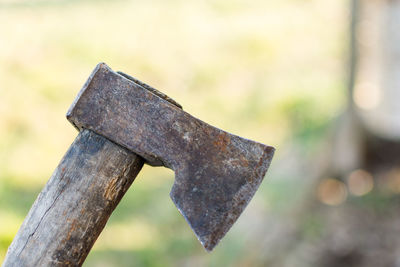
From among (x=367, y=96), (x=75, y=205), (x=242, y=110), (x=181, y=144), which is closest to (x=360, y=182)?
(x=367, y=96)

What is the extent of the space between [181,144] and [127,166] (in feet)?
0.48

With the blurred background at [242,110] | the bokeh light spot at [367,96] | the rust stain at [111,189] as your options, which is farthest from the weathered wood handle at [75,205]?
the bokeh light spot at [367,96]

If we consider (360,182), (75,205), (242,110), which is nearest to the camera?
(75,205)

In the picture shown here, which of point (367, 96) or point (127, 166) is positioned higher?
point (367, 96)

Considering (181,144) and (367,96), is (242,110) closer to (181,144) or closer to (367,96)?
(367,96)

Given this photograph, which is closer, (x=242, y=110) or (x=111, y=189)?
(x=111, y=189)

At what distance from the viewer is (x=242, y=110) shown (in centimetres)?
600

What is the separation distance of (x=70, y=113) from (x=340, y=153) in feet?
15.5

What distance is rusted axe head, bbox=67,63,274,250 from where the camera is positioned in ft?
4.45

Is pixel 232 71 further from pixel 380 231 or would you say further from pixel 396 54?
pixel 380 231

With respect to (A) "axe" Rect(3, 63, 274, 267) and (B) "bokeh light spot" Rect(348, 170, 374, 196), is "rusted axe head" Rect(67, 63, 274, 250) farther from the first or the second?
(B) "bokeh light spot" Rect(348, 170, 374, 196)

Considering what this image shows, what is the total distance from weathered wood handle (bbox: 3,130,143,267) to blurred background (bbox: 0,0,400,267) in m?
2.29

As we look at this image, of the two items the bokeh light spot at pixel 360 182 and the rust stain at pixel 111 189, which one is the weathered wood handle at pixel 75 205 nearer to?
the rust stain at pixel 111 189

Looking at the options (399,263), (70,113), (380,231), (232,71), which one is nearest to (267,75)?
(232,71)
